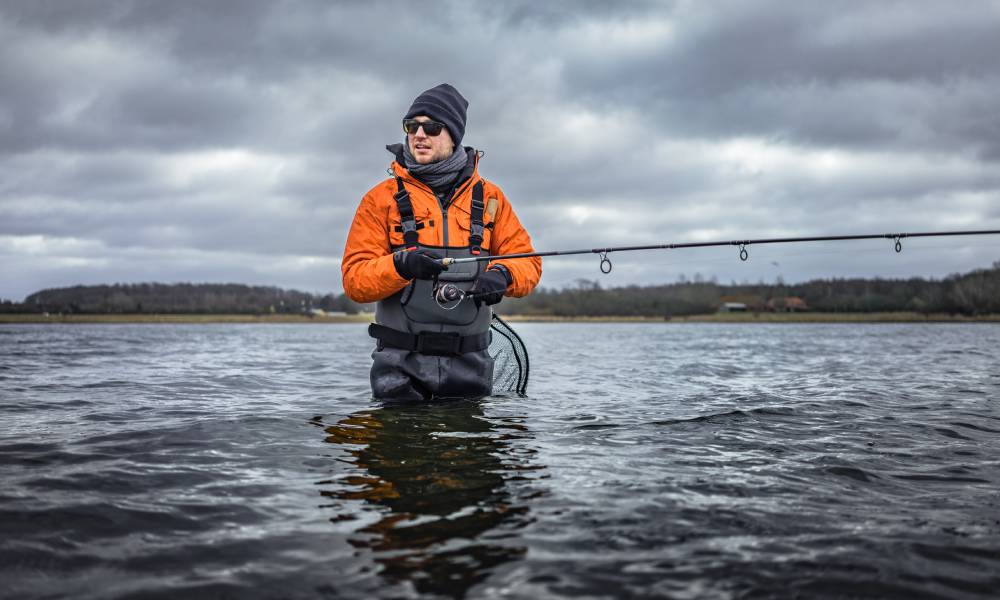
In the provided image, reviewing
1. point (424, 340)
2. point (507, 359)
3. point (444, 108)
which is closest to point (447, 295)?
point (424, 340)

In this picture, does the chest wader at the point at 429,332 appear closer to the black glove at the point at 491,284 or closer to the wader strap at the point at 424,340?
the wader strap at the point at 424,340

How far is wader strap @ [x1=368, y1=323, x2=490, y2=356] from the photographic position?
7.18 metres

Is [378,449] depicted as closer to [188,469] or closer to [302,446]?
[302,446]

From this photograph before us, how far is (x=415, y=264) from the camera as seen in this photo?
254 inches

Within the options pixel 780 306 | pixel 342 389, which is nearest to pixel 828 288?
pixel 780 306

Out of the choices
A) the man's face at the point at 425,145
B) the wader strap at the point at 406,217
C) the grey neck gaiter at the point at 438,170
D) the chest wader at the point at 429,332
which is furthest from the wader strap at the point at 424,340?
A: the man's face at the point at 425,145

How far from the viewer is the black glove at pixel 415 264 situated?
645cm

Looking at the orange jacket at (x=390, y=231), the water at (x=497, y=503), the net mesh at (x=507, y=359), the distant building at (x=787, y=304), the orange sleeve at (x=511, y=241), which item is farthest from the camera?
the distant building at (x=787, y=304)

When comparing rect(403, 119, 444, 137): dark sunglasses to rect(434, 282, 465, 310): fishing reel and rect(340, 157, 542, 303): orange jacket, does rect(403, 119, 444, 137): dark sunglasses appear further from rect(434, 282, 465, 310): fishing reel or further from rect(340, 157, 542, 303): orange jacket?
rect(434, 282, 465, 310): fishing reel

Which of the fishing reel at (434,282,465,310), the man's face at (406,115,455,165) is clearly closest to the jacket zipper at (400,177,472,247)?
the man's face at (406,115,455,165)

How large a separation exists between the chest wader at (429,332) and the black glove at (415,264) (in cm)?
A: 32

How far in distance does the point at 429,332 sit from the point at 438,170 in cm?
160

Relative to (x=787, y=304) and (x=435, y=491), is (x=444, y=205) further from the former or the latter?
(x=787, y=304)

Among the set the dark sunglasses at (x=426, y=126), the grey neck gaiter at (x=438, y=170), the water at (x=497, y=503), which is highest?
the dark sunglasses at (x=426, y=126)
